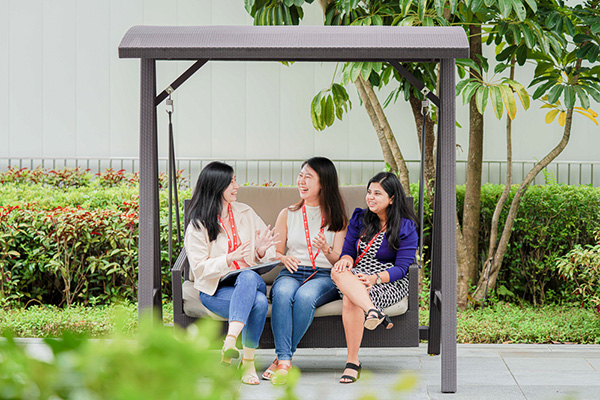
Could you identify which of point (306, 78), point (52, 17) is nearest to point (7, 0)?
point (52, 17)

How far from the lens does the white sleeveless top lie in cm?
382

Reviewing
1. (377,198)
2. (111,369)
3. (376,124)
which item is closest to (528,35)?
(377,198)

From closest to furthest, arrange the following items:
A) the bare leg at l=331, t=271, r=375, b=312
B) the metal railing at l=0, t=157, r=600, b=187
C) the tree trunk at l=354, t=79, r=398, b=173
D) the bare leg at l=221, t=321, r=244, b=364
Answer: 1. the bare leg at l=221, t=321, r=244, b=364
2. the bare leg at l=331, t=271, r=375, b=312
3. the tree trunk at l=354, t=79, r=398, b=173
4. the metal railing at l=0, t=157, r=600, b=187

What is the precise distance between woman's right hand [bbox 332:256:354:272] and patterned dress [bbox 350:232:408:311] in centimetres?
13

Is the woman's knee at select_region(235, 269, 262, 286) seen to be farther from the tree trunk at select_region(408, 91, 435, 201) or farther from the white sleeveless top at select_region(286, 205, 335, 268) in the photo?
the tree trunk at select_region(408, 91, 435, 201)

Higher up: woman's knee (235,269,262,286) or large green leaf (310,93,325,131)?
large green leaf (310,93,325,131)

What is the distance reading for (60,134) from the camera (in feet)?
24.8

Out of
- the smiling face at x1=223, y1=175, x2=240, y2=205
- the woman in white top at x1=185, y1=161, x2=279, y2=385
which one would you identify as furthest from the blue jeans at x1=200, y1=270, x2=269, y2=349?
the smiling face at x1=223, y1=175, x2=240, y2=205

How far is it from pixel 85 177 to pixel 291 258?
4.12m

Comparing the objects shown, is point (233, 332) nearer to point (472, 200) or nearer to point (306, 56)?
point (306, 56)

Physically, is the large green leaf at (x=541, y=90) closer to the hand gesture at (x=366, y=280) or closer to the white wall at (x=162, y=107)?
the hand gesture at (x=366, y=280)

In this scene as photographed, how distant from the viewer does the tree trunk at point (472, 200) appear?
5082mm

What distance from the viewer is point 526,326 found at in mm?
4574

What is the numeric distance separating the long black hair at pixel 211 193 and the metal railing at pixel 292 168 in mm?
3508
